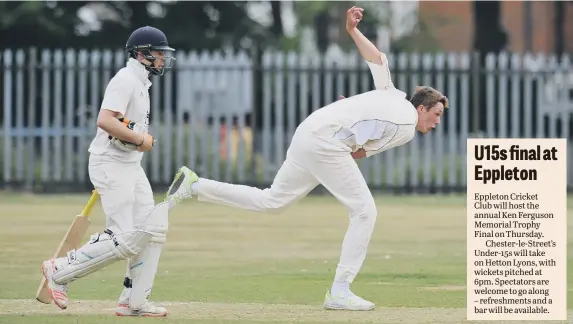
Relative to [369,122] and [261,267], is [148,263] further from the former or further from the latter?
[261,267]

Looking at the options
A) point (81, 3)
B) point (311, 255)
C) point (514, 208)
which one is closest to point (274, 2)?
point (81, 3)

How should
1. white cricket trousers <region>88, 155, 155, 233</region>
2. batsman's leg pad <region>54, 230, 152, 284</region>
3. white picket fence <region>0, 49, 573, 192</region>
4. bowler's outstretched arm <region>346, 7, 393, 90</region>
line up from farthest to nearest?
white picket fence <region>0, 49, 573, 192</region> < bowler's outstretched arm <region>346, 7, 393, 90</region> < white cricket trousers <region>88, 155, 155, 233</region> < batsman's leg pad <region>54, 230, 152, 284</region>

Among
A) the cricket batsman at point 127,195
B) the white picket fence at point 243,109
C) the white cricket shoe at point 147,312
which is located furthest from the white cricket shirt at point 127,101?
the white picket fence at point 243,109

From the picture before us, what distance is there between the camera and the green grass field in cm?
914

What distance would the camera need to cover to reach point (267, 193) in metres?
9.16

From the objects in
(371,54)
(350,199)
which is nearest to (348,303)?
(350,199)

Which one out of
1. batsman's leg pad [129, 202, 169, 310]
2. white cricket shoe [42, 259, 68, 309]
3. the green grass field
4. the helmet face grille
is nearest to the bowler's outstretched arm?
the helmet face grille

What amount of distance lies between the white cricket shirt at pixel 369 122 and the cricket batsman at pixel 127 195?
3.43 feet

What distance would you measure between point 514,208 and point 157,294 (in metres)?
3.54

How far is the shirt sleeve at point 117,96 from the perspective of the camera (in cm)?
870

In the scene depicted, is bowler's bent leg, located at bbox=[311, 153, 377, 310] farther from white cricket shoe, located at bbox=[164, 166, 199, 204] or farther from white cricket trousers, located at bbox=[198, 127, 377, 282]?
white cricket shoe, located at bbox=[164, 166, 199, 204]

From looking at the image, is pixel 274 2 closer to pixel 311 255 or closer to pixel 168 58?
pixel 311 255

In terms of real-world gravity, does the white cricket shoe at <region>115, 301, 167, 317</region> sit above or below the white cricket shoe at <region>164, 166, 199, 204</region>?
below

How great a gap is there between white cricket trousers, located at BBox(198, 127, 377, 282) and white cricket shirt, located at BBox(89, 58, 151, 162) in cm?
53
